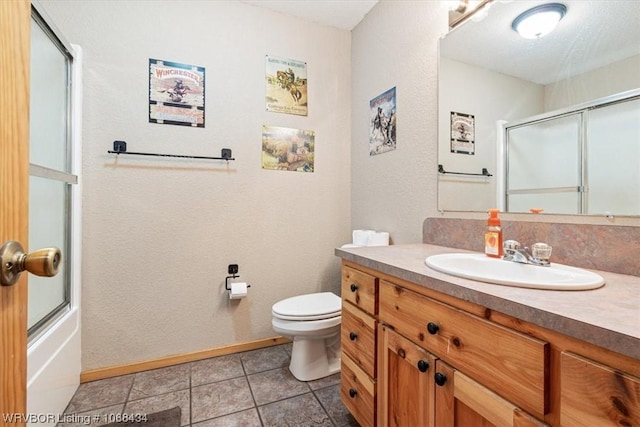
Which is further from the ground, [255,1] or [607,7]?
[255,1]

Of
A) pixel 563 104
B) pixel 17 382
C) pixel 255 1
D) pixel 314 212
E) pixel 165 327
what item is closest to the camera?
pixel 17 382

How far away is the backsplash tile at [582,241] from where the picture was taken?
872 mm

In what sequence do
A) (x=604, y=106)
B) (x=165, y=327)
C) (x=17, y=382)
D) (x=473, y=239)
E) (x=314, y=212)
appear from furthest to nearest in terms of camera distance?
(x=314, y=212) < (x=165, y=327) < (x=473, y=239) < (x=604, y=106) < (x=17, y=382)

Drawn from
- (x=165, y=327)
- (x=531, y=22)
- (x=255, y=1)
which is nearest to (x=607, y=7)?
(x=531, y=22)

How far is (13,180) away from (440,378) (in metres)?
1.06

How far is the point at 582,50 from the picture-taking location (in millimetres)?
1018

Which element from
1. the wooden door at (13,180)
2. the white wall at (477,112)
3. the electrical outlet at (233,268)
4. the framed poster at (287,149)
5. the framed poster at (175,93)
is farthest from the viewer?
the framed poster at (287,149)

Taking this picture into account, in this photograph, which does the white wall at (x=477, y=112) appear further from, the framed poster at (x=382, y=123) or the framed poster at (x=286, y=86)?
the framed poster at (x=286, y=86)

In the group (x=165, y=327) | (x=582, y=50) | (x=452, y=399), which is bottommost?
(x=165, y=327)

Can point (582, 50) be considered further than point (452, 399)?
Yes

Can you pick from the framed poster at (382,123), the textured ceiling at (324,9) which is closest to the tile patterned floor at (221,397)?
the framed poster at (382,123)

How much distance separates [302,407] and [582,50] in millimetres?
1984

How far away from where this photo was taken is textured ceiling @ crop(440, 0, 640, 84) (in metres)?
0.93

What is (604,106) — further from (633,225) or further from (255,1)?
(255,1)
